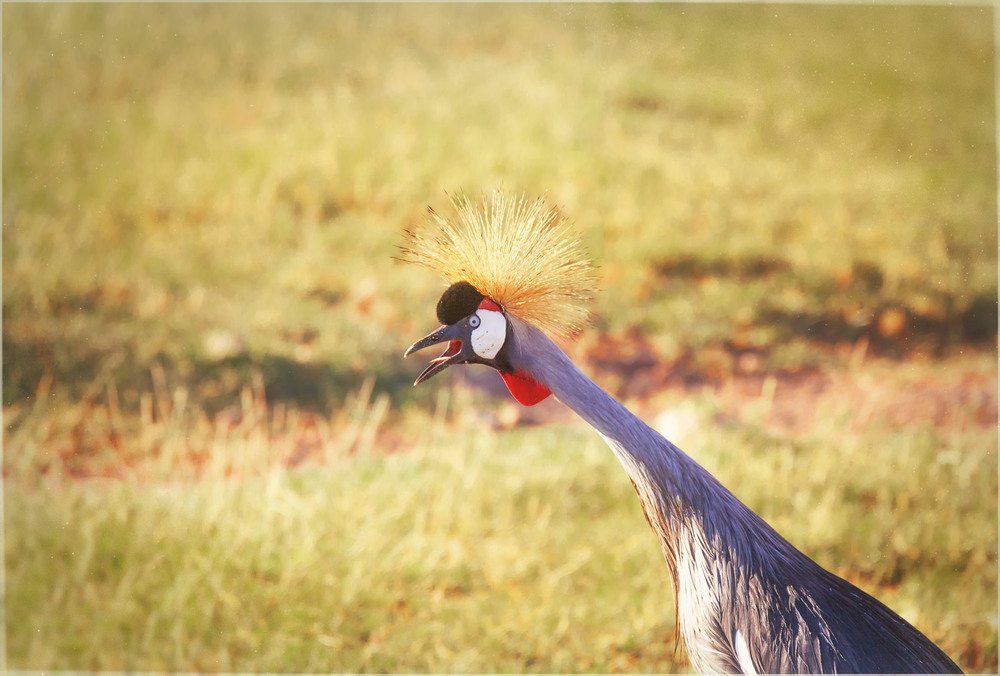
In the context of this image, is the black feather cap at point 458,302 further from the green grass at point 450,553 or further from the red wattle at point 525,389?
the green grass at point 450,553

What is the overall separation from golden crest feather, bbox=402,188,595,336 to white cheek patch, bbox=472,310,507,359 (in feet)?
0.15

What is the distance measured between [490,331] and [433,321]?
181cm

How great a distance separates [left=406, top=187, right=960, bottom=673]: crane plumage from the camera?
57.1 inches

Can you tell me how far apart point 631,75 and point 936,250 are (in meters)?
1.44

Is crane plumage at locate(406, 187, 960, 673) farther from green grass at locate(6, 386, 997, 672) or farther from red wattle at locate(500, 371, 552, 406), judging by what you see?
green grass at locate(6, 386, 997, 672)

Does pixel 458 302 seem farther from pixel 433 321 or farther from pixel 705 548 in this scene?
pixel 433 321

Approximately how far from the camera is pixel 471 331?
153 centimetres

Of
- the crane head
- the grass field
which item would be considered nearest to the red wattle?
the crane head

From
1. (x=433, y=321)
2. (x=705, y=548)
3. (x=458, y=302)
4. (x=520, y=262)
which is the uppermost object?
(x=433, y=321)

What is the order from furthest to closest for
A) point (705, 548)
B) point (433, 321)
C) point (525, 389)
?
point (433, 321)
point (525, 389)
point (705, 548)

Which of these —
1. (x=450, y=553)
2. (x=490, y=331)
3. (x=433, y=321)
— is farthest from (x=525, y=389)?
(x=433, y=321)

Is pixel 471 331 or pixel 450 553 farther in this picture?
pixel 450 553

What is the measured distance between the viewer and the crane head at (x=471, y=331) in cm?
151

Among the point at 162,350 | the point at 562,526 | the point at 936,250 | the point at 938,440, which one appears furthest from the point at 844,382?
the point at 162,350
